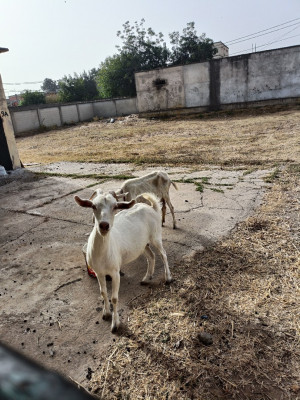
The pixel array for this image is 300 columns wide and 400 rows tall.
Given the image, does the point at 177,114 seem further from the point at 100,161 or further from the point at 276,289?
the point at 276,289

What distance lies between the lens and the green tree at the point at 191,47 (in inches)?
1467

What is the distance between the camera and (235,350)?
2541 millimetres

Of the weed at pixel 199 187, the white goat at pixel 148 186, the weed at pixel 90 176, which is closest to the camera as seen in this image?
the white goat at pixel 148 186

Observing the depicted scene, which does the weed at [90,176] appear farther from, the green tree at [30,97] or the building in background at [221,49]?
the building in background at [221,49]

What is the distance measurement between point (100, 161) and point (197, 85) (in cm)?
1759

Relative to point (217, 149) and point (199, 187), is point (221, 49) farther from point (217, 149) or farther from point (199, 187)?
point (199, 187)

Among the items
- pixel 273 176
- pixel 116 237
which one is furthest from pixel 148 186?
pixel 273 176

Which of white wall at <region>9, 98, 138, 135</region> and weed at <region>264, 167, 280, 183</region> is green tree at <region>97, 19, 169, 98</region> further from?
weed at <region>264, 167, 280, 183</region>

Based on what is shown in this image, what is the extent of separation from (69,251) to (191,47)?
39.0 metres

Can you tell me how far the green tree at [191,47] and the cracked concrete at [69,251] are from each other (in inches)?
1326

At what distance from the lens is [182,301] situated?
10.5 ft

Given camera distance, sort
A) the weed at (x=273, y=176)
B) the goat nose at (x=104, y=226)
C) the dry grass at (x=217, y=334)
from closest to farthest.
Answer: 1. the dry grass at (x=217, y=334)
2. the goat nose at (x=104, y=226)
3. the weed at (x=273, y=176)

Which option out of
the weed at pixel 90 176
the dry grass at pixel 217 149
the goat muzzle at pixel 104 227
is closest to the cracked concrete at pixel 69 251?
the weed at pixel 90 176

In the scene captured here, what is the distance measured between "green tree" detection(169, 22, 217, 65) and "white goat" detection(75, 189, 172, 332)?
125 feet
